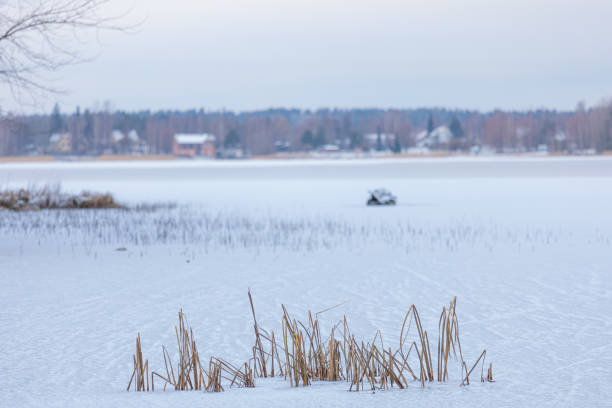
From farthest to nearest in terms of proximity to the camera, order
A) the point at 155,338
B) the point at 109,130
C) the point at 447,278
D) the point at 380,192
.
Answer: the point at 109,130, the point at 380,192, the point at 447,278, the point at 155,338

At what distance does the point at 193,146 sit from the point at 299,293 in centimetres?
12604

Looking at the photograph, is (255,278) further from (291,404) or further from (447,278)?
(291,404)

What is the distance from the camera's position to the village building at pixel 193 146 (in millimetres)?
129875

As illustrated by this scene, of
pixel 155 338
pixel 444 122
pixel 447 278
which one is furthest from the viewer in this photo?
pixel 444 122

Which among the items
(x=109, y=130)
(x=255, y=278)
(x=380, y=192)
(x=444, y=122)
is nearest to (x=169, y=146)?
(x=109, y=130)

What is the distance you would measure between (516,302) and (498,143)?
13078 cm

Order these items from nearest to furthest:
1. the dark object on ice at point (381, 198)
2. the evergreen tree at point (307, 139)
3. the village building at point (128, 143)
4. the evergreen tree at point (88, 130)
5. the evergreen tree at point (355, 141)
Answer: the dark object on ice at point (381, 198) < the evergreen tree at point (88, 130) < the village building at point (128, 143) < the evergreen tree at point (307, 139) < the evergreen tree at point (355, 141)

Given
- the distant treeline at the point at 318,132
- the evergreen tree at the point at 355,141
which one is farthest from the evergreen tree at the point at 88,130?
the evergreen tree at the point at 355,141

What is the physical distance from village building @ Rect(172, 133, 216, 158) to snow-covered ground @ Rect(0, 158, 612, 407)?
11233 centimetres

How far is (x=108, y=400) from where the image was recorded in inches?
166

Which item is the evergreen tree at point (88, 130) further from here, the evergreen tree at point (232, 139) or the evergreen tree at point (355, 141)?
the evergreen tree at point (355, 141)

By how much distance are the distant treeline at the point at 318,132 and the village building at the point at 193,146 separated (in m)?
2.34

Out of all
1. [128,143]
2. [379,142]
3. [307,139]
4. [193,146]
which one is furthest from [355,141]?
[128,143]

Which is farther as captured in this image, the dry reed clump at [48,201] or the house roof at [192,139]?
the house roof at [192,139]
